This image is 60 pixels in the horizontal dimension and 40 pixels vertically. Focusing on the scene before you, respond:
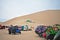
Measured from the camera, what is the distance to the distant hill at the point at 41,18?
167 cm

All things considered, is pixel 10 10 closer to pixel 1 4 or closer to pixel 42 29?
pixel 1 4

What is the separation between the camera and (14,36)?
1.69 meters

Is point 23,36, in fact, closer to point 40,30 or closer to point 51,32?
point 40,30

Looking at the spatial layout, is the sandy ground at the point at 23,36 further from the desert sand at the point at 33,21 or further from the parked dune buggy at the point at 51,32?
the parked dune buggy at the point at 51,32

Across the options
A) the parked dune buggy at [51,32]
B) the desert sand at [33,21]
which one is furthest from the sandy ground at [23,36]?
the parked dune buggy at [51,32]

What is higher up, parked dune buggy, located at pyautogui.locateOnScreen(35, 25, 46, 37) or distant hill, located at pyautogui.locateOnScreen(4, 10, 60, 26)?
distant hill, located at pyautogui.locateOnScreen(4, 10, 60, 26)

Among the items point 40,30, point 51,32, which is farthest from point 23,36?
point 51,32

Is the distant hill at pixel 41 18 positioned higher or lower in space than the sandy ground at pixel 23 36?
higher

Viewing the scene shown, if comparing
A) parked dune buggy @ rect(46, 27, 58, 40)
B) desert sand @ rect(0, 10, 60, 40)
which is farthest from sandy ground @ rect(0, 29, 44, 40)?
parked dune buggy @ rect(46, 27, 58, 40)

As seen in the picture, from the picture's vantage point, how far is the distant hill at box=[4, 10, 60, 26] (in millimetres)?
1668

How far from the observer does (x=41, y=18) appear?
5.59ft

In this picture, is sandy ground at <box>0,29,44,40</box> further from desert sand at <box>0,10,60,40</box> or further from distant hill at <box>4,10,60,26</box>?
distant hill at <box>4,10,60,26</box>

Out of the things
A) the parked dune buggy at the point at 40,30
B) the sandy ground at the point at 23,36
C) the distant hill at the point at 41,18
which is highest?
the distant hill at the point at 41,18

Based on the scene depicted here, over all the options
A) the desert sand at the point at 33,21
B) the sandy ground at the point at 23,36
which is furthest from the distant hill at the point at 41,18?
the sandy ground at the point at 23,36
